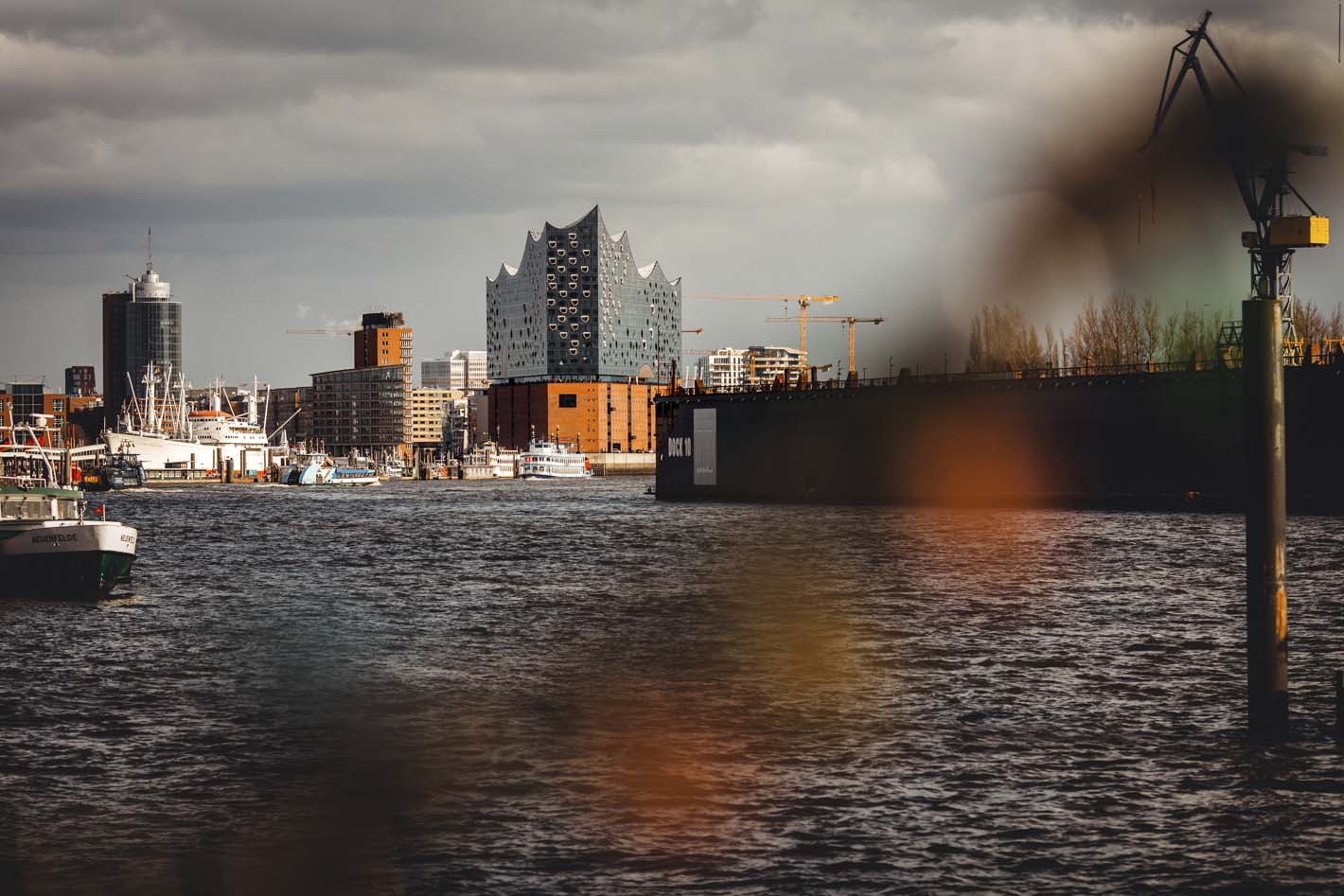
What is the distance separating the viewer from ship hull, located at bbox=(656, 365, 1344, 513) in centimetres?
10794

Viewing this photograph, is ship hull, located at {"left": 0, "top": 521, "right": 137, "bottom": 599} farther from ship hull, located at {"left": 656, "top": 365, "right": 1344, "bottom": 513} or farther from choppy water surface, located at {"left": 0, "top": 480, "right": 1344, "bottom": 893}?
ship hull, located at {"left": 656, "top": 365, "right": 1344, "bottom": 513}

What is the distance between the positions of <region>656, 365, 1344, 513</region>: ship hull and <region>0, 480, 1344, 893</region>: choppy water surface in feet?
172

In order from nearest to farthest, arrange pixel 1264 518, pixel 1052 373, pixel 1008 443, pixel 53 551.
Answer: pixel 1264 518, pixel 53 551, pixel 1008 443, pixel 1052 373

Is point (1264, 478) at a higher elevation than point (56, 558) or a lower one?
higher

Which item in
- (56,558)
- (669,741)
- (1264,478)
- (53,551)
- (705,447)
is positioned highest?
(705,447)

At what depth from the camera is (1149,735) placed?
26406 mm

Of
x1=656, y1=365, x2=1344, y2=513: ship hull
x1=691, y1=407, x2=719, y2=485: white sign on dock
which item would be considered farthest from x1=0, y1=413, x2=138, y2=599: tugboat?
x1=691, y1=407, x2=719, y2=485: white sign on dock

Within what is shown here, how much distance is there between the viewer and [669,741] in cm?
2684

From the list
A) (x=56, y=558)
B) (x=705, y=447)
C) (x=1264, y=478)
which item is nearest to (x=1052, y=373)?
(x=705, y=447)

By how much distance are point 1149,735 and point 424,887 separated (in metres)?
14.4

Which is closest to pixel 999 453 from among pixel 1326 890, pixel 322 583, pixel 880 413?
pixel 880 413

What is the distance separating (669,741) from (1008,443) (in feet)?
342

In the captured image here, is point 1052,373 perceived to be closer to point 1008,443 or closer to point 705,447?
point 1008,443

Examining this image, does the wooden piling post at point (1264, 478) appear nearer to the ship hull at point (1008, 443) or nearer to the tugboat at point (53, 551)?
the tugboat at point (53, 551)
